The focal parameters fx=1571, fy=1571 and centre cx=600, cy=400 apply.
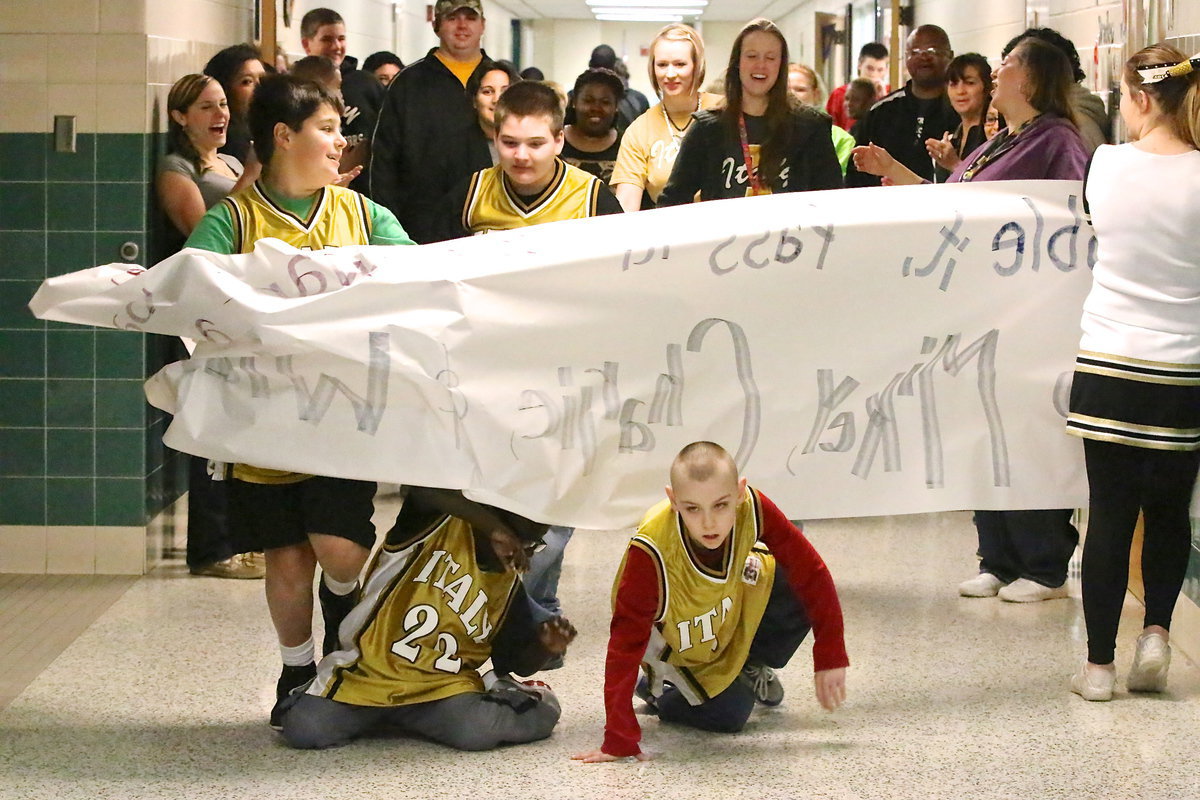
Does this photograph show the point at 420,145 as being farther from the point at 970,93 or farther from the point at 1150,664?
the point at 1150,664

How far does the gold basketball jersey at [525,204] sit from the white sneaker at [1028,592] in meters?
1.67

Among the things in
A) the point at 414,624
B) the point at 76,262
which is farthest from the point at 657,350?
the point at 76,262

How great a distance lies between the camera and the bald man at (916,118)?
20.2 ft

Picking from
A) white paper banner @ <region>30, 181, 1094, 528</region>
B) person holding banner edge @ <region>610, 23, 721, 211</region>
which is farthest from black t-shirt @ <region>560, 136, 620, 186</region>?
white paper banner @ <region>30, 181, 1094, 528</region>

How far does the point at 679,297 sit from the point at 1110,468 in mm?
1001

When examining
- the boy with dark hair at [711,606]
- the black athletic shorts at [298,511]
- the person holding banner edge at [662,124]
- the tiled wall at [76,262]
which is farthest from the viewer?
the person holding banner edge at [662,124]

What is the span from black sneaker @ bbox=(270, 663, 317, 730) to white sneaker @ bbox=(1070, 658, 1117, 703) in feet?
5.52

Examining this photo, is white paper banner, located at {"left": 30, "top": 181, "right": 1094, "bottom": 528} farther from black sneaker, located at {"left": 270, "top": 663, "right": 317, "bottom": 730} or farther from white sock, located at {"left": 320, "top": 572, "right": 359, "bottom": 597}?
black sneaker, located at {"left": 270, "top": 663, "right": 317, "bottom": 730}

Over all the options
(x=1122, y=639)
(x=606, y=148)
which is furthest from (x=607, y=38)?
(x=1122, y=639)

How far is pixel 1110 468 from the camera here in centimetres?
334

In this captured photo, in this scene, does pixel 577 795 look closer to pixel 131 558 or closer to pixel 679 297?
pixel 679 297

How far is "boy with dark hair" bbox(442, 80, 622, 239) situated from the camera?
141 inches

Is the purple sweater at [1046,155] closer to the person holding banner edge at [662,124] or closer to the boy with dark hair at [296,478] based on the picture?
the person holding banner edge at [662,124]

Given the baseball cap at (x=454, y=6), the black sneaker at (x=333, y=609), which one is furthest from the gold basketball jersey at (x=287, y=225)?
the baseball cap at (x=454, y=6)
